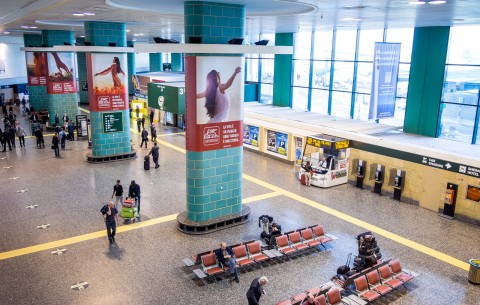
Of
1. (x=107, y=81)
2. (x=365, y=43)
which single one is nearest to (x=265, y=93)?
(x=365, y=43)

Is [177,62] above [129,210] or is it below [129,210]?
above

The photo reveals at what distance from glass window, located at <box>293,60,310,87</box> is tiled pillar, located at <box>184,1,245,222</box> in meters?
14.6

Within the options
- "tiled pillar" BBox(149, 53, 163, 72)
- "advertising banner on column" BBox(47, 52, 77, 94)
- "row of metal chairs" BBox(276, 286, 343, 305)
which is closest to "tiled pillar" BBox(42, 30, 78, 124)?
"advertising banner on column" BBox(47, 52, 77, 94)

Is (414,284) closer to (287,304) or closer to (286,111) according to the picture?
(287,304)

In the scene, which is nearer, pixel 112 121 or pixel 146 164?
pixel 146 164

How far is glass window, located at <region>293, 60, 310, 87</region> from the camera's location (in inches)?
1031

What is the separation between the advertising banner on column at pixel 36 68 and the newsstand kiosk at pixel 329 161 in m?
21.6

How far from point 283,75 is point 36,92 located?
19.3m

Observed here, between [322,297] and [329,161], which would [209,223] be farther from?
[329,161]

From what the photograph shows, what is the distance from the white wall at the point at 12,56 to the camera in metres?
40.9

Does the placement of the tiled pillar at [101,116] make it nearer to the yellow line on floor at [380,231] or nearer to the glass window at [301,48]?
the yellow line on floor at [380,231]

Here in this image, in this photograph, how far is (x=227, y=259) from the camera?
9773 millimetres

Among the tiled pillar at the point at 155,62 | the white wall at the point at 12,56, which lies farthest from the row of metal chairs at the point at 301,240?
the white wall at the point at 12,56

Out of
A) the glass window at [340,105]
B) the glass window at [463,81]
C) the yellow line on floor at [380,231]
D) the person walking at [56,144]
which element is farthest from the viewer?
the glass window at [340,105]
